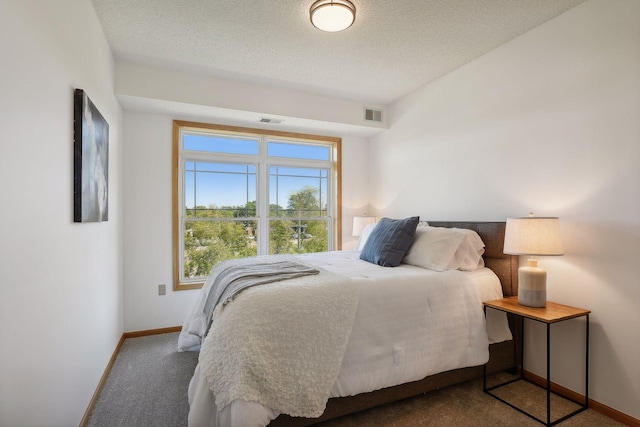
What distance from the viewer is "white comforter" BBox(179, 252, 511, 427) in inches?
63.2

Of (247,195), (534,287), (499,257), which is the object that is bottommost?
(534,287)

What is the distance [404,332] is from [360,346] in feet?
1.06

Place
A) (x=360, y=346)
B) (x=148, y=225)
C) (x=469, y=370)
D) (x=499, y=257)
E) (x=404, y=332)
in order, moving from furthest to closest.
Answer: (x=148, y=225) → (x=499, y=257) → (x=469, y=370) → (x=404, y=332) → (x=360, y=346)

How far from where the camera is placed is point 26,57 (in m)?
1.19

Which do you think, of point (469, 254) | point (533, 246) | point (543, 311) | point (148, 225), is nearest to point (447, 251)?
point (469, 254)

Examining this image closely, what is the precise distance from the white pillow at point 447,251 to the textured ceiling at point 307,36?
1.57m

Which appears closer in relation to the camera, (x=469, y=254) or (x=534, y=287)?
(x=534, y=287)

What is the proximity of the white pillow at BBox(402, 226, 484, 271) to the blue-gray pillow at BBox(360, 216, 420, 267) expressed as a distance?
0.10 m

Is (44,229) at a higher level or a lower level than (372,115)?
lower

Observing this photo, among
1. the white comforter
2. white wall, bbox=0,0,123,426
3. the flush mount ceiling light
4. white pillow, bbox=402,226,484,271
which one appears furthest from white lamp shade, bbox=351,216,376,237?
white wall, bbox=0,0,123,426

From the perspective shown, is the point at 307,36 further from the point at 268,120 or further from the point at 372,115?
the point at 372,115

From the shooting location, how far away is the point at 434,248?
2.48m

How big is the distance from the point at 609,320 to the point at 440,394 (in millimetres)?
1145

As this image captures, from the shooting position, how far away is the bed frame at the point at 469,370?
1770 millimetres
